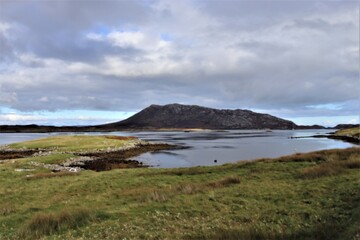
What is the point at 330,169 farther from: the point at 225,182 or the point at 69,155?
the point at 69,155

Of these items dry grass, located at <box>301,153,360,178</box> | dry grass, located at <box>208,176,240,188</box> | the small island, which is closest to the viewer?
dry grass, located at <box>208,176,240,188</box>

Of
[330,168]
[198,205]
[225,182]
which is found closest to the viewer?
[198,205]

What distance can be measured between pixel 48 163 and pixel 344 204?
40995 millimetres

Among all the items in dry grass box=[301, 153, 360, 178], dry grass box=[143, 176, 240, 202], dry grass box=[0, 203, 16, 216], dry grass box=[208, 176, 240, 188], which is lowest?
dry grass box=[0, 203, 16, 216]

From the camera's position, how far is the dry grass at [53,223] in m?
13.6

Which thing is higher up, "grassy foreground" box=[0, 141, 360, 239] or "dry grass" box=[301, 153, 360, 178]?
"dry grass" box=[301, 153, 360, 178]

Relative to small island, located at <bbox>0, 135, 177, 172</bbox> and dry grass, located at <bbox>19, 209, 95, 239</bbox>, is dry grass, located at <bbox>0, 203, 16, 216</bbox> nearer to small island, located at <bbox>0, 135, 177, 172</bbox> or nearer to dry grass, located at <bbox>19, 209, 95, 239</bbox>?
dry grass, located at <bbox>19, 209, 95, 239</bbox>

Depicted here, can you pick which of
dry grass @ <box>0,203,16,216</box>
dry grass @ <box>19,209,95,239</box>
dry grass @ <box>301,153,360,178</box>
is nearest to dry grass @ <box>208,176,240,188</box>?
dry grass @ <box>301,153,360,178</box>

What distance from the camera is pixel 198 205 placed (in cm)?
1692

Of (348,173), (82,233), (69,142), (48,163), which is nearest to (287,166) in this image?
(348,173)

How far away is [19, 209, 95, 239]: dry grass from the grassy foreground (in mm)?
41

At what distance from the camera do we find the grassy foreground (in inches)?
484

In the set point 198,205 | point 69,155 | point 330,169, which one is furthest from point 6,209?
point 69,155

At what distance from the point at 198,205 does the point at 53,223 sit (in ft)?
21.8
